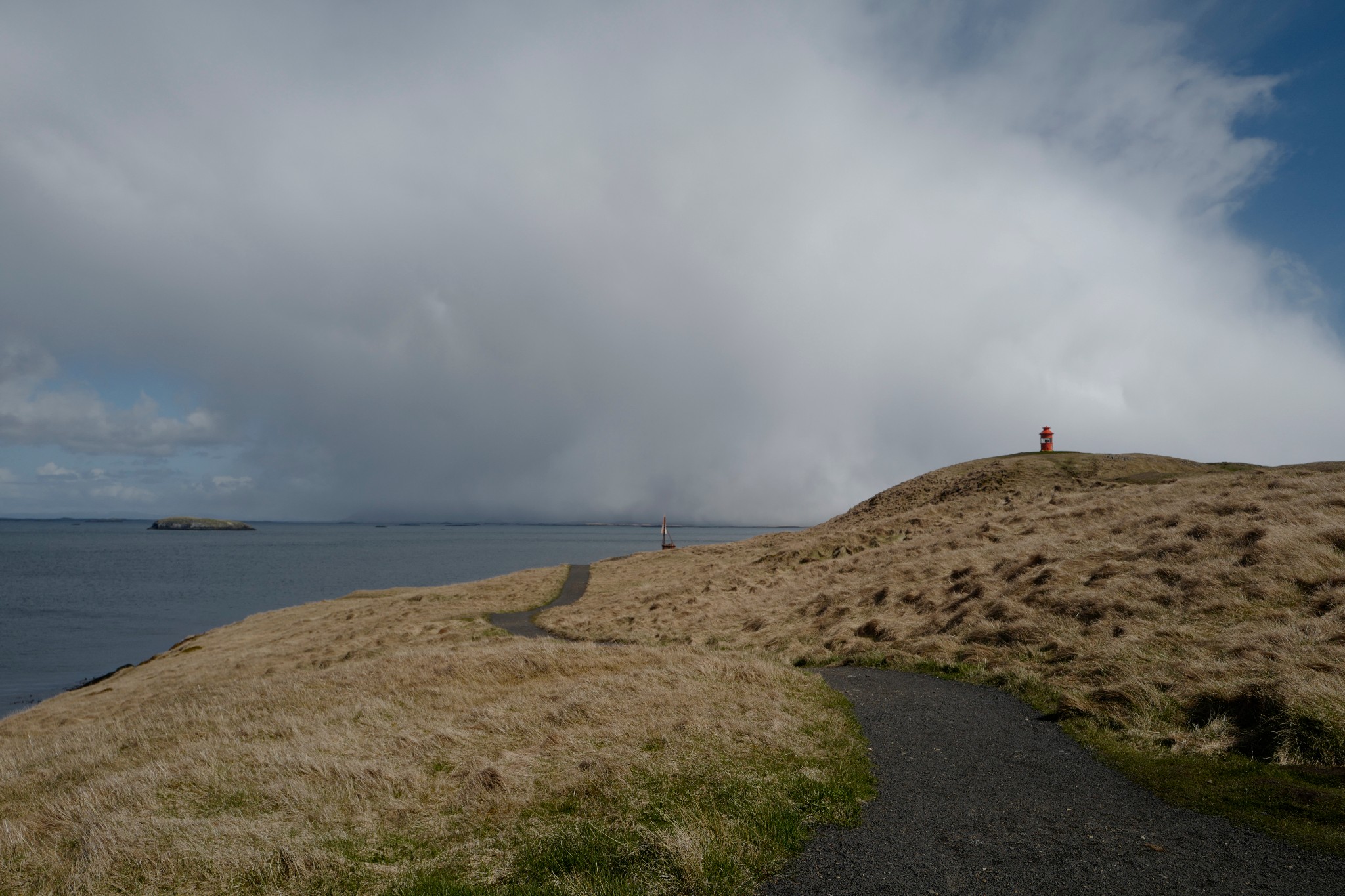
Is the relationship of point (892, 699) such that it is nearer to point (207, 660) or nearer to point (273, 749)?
point (273, 749)

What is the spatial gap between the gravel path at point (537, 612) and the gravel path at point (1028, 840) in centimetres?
1949

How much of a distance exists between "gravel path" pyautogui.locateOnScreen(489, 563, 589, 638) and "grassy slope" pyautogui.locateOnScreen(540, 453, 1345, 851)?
66.9 inches

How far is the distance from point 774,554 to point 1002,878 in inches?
1332

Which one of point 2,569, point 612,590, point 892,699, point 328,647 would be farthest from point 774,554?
point 2,569

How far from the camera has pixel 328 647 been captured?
89.7ft

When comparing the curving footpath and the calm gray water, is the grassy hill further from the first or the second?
the calm gray water

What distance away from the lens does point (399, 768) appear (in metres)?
9.65

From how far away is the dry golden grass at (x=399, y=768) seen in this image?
6.84m

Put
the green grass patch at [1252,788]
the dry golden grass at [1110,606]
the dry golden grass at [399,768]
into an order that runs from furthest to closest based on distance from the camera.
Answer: the dry golden grass at [1110,606], the dry golden grass at [399,768], the green grass patch at [1252,788]

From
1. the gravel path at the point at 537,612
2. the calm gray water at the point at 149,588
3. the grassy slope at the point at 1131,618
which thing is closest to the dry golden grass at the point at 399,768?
the grassy slope at the point at 1131,618

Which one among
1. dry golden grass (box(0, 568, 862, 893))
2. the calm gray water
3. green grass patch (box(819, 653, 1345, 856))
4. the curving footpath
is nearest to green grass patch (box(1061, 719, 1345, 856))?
green grass patch (box(819, 653, 1345, 856))

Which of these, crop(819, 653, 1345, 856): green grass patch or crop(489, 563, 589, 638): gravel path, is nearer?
crop(819, 653, 1345, 856): green grass patch

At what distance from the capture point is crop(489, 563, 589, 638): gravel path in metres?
28.2

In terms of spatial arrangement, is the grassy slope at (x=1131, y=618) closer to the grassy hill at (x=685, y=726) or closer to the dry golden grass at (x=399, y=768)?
the grassy hill at (x=685, y=726)
